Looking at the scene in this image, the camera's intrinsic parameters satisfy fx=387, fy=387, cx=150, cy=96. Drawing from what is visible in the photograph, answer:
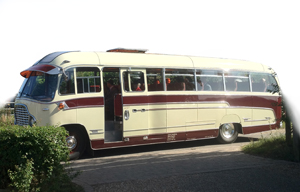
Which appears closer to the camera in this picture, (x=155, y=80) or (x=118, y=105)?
(x=118, y=105)

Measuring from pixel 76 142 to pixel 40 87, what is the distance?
1.99 m

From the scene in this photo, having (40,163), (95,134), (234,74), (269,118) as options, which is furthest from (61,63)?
(269,118)

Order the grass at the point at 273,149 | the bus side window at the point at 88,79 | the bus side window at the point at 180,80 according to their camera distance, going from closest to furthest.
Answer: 1. the grass at the point at 273,149
2. the bus side window at the point at 88,79
3. the bus side window at the point at 180,80

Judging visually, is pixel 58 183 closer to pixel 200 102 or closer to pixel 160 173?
pixel 160 173

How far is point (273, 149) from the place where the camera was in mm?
11094

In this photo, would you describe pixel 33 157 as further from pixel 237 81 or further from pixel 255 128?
pixel 255 128

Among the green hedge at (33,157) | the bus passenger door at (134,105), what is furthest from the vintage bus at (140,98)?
the green hedge at (33,157)

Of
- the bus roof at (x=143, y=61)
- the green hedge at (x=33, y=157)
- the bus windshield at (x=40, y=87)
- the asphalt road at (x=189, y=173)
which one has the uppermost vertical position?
the bus roof at (x=143, y=61)

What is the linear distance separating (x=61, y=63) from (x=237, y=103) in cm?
714

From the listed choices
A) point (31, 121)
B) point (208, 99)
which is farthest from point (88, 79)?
point (208, 99)

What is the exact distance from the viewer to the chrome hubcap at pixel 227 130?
596 inches

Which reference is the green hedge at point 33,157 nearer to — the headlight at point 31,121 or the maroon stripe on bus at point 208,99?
the headlight at point 31,121

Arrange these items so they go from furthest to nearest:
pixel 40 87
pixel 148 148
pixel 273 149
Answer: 1. pixel 148 148
2. pixel 40 87
3. pixel 273 149

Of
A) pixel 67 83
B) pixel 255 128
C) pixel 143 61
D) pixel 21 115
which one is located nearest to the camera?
pixel 67 83
